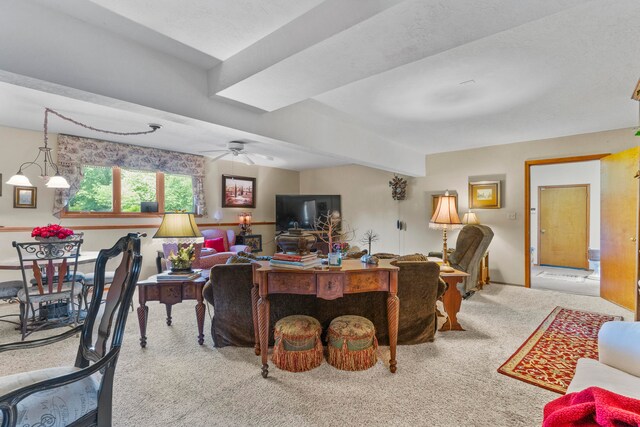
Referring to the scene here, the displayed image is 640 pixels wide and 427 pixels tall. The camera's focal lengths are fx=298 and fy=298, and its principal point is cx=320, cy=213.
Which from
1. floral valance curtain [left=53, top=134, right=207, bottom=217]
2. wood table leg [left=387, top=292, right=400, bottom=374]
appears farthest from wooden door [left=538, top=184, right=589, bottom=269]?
floral valance curtain [left=53, top=134, right=207, bottom=217]

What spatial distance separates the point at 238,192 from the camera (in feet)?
21.8

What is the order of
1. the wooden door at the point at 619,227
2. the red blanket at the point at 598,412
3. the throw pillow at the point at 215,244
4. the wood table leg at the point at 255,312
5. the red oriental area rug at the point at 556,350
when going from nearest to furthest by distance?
1. the red blanket at the point at 598,412
2. the red oriental area rug at the point at 556,350
3. the wood table leg at the point at 255,312
4. the wooden door at the point at 619,227
5. the throw pillow at the point at 215,244

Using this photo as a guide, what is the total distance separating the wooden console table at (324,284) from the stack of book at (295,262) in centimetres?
7

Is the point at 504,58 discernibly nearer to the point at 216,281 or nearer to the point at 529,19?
the point at 529,19

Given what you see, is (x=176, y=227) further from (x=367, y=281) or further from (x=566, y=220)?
(x=566, y=220)

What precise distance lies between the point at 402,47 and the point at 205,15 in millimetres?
1170

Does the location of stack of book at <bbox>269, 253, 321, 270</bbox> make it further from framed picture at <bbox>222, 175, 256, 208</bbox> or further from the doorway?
the doorway

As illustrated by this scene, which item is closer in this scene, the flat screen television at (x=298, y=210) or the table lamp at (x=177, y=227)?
the table lamp at (x=177, y=227)

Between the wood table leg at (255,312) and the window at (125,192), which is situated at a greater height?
the window at (125,192)

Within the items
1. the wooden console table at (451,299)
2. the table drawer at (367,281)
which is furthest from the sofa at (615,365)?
the wooden console table at (451,299)

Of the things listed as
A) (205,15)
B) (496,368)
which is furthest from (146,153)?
(496,368)

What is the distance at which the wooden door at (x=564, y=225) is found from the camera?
6559 mm

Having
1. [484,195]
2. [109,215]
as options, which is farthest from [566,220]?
[109,215]

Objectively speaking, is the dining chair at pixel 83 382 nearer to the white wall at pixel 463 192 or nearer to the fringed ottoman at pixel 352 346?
the fringed ottoman at pixel 352 346
